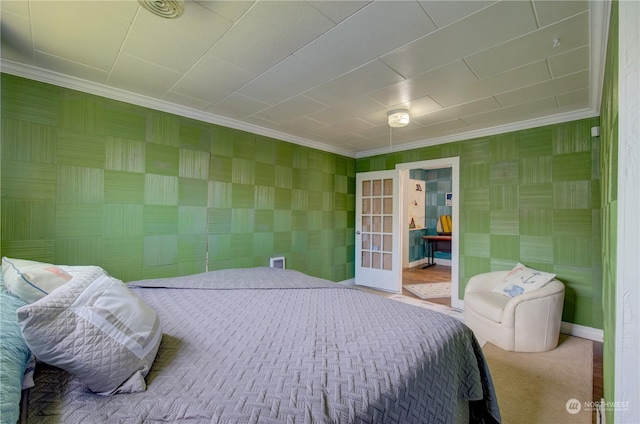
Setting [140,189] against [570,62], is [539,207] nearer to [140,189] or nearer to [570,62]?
A: [570,62]

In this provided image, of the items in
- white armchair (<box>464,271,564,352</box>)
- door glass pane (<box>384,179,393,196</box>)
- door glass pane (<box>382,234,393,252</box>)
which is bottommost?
white armchair (<box>464,271,564,352</box>)

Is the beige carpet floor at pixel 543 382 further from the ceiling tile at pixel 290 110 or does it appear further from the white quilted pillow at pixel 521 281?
the ceiling tile at pixel 290 110

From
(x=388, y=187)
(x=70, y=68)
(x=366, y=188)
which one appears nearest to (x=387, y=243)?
(x=388, y=187)

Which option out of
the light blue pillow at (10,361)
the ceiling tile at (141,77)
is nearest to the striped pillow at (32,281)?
the light blue pillow at (10,361)

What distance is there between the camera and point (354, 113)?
10.8 ft

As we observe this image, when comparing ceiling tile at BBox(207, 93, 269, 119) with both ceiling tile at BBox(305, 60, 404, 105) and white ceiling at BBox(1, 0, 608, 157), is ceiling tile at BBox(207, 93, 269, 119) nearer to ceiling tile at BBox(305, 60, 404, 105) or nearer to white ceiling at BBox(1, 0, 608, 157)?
white ceiling at BBox(1, 0, 608, 157)

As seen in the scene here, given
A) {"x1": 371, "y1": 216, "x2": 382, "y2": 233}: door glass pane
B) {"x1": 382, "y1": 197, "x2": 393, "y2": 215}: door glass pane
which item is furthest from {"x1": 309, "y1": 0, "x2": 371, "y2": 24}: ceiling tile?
{"x1": 371, "y1": 216, "x2": 382, "y2": 233}: door glass pane

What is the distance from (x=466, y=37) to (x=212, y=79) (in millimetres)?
2096

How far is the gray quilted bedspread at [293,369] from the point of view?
841 mm

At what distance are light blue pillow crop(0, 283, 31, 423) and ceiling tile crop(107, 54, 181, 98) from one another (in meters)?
1.98

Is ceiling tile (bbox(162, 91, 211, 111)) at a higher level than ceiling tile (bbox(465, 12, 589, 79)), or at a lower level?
higher

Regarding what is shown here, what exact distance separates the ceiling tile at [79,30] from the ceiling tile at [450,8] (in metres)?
1.76

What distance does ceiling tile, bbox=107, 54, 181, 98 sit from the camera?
229cm

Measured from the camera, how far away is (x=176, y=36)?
1.94 metres
